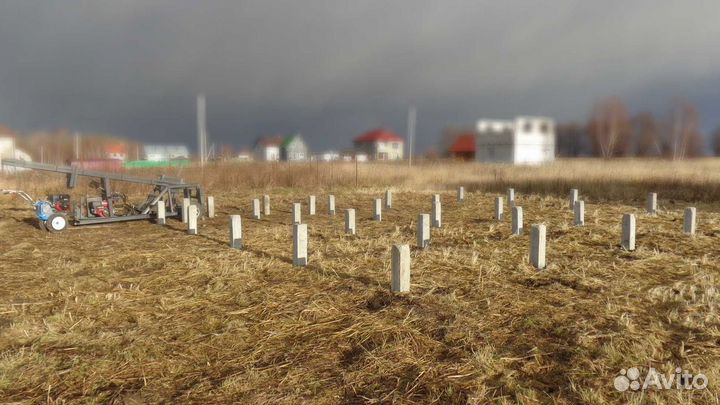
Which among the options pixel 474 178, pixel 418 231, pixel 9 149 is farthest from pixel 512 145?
pixel 9 149

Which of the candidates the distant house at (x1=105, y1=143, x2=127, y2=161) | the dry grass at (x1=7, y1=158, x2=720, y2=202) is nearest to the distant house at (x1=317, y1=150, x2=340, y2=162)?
the dry grass at (x1=7, y1=158, x2=720, y2=202)

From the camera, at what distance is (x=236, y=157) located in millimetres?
22000

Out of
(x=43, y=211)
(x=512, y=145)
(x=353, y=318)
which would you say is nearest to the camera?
(x=353, y=318)

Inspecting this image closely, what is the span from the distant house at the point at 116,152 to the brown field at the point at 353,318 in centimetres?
1481

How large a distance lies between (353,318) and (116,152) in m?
23.5

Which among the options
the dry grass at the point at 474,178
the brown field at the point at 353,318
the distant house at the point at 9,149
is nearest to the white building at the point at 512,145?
the dry grass at the point at 474,178

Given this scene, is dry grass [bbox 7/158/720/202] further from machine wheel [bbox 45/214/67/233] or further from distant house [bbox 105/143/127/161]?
machine wheel [bbox 45/214/67/233]

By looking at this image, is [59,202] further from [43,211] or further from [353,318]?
[353,318]

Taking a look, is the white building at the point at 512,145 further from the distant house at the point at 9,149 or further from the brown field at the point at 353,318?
the distant house at the point at 9,149

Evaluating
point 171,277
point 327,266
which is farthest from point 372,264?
point 171,277

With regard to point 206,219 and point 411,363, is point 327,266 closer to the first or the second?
point 411,363

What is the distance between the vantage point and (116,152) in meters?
23.7

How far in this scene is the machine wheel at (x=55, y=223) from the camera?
29.5 ft

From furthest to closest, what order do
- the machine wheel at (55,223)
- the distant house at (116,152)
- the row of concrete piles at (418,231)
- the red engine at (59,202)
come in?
the distant house at (116,152)
the red engine at (59,202)
the machine wheel at (55,223)
the row of concrete piles at (418,231)
